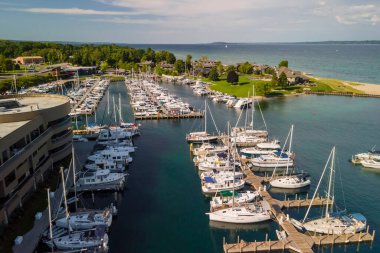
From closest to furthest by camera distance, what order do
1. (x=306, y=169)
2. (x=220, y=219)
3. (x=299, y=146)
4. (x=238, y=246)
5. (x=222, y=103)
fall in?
(x=238, y=246)
(x=220, y=219)
(x=306, y=169)
(x=299, y=146)
(x=222, y=103)

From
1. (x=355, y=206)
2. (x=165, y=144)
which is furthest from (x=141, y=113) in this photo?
(x=355, y=206)

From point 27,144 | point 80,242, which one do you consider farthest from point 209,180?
point 27,144

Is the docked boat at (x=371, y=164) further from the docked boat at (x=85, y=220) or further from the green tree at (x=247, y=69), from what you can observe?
the green tree at (x=247, y=69)

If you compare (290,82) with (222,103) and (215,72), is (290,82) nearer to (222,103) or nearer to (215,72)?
(215,72)

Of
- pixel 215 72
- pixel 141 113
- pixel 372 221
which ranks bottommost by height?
pixel 372 221

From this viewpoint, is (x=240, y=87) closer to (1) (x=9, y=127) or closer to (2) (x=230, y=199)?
(2) (x=230, y=199)
